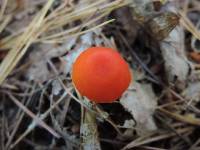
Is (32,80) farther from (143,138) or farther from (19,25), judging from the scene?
(143,138)

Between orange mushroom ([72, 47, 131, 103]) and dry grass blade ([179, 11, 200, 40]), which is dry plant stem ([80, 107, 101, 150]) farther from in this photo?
dry grass blade ([179, 11, 200, 40])

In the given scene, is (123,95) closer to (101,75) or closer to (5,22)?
(101,75)

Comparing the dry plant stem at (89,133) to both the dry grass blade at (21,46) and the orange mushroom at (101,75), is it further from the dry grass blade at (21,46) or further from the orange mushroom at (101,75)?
the dry grass blade at (21,46)

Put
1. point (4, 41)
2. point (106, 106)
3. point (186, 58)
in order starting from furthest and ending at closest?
1. point (4, 41)
2. point (186, 58)
3. point (106, 106)

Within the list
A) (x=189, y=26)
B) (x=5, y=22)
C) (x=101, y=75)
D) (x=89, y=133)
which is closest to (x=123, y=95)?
(x=89, y=133)

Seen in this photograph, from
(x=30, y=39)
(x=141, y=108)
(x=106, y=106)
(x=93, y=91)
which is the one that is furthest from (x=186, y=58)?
(x=30, y=39)
